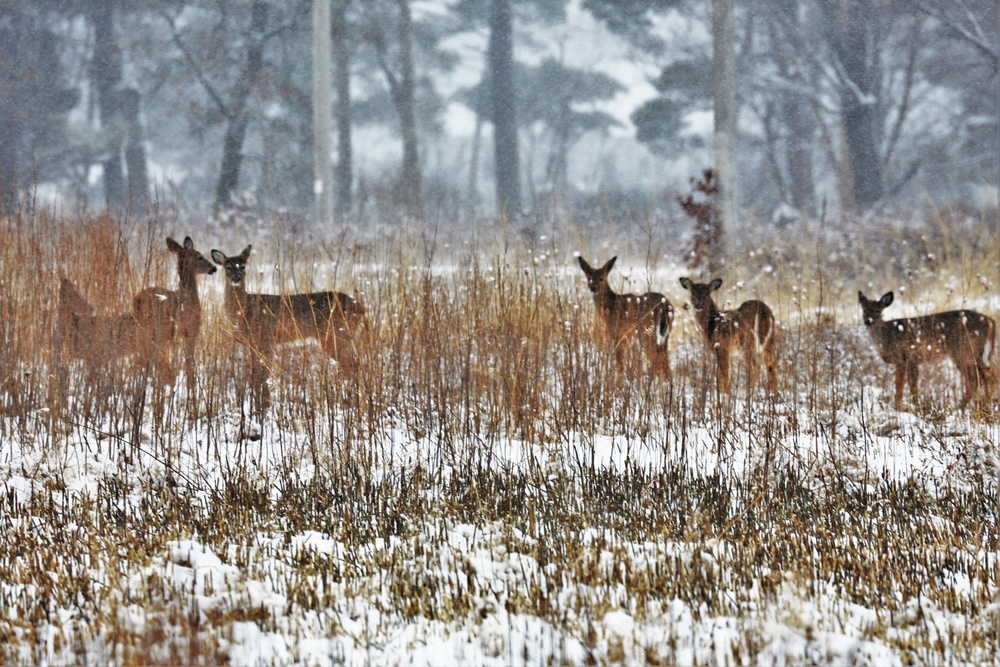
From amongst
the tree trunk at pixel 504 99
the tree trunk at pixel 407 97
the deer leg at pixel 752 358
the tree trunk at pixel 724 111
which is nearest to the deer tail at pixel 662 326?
the deer leg at pixel 752 358

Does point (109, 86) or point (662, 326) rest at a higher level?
point (109, 86)

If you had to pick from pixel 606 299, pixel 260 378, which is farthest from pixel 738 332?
pixel 260 378

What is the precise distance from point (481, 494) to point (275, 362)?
5.69 ft

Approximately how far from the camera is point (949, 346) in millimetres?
6039

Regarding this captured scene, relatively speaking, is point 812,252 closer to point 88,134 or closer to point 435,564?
point 435,564

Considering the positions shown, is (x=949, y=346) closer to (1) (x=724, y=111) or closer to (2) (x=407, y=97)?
(1) (x=724, y=111)

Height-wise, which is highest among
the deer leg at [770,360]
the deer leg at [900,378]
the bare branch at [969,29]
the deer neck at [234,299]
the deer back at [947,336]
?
the bare branch at [969,29]

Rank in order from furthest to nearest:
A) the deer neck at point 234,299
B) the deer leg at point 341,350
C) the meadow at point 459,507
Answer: the deer neck at point 234,299, the deer leg at point 341,350, the meadow at point 459,507

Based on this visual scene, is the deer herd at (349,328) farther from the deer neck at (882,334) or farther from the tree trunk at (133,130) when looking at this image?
the tree trunk at (133,130)

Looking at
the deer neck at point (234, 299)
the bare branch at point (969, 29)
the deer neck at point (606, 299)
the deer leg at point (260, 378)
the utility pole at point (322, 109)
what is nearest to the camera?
the deer leg at point (260, 378)

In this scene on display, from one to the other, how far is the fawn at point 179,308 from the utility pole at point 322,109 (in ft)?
17.4

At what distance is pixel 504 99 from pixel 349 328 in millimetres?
12869

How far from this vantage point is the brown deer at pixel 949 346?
595 cm

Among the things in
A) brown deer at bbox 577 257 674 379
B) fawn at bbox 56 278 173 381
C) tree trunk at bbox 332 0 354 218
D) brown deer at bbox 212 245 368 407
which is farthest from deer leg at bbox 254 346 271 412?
tree trunk at bbox 332 0 354 218
